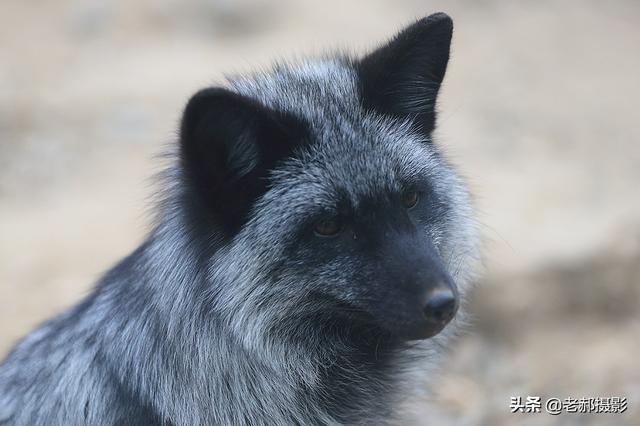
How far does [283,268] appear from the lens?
13.0 feet

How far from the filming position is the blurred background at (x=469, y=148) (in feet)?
23.5

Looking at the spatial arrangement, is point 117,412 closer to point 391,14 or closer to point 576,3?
point 391,14

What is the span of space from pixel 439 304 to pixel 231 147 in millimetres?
1070

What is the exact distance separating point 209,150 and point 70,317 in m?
1.32

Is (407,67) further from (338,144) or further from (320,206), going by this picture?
(320,206)

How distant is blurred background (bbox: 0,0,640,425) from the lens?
7176 mm

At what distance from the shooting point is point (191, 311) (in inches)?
159

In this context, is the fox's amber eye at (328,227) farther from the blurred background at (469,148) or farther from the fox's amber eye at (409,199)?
the blurred background at (469,148)

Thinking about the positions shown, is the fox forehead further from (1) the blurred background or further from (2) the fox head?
(1) the blurred background

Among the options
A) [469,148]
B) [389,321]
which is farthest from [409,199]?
[469,148]

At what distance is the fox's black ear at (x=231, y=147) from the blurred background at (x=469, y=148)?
3.96 feet

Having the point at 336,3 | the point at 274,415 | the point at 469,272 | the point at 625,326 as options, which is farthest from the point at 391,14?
the point at 274,415

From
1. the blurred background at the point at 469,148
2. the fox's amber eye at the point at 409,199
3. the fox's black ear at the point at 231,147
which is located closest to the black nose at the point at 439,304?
the fox's amber eye at the point at 409,199

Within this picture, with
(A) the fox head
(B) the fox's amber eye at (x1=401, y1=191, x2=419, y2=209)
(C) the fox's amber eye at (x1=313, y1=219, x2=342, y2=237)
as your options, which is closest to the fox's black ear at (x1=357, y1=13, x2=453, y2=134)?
(A) the fox head
